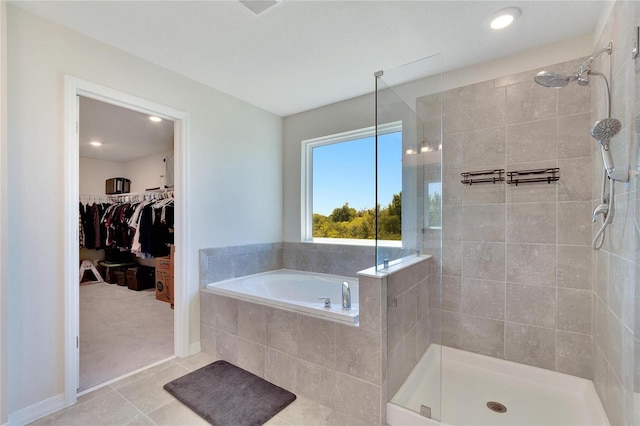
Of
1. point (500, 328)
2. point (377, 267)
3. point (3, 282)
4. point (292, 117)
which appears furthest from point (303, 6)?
point (500, 328)

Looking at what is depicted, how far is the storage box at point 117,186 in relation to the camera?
5.77 m

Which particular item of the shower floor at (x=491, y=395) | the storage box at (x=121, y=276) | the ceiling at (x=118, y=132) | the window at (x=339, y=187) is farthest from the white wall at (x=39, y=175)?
the storage box at (x=121, y=276)

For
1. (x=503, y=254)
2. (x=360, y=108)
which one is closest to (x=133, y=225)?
(x=360, y=108)

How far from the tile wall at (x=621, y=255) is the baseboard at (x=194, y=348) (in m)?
2.83

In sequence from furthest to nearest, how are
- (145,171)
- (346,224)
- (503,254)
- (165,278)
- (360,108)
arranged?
(145,171) < (165,278) < (346,224) < (360,108) < (503,254)

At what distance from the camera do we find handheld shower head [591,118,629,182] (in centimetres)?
140

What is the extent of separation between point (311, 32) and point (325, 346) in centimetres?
209

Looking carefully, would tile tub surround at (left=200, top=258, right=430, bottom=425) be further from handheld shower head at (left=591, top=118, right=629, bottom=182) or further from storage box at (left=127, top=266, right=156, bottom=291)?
storage box at (left=127, top=266, right=156, bottom=291)

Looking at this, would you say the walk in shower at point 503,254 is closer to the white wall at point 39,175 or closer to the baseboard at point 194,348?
the baseboard at point 194,348

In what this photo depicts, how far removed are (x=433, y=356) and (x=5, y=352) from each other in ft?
8.70

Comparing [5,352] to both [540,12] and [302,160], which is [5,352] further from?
[540,12]

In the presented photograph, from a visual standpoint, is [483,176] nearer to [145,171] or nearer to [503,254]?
[503,254]

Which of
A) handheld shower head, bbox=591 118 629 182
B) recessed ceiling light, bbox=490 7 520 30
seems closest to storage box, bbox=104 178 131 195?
recessed ceiling light, bbox=490 7 520 30

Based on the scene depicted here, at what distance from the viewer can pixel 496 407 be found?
74.9 inches
